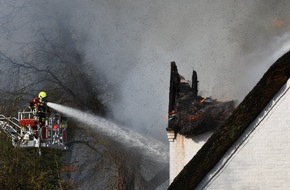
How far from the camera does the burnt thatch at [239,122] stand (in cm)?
1252

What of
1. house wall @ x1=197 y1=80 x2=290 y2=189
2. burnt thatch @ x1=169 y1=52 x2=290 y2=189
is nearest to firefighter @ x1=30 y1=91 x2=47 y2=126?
burnt thatch @ x1=169 y1=52 x2=290 y2=189

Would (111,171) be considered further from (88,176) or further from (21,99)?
(21,99)

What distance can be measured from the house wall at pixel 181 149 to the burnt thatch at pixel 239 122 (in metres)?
3.85

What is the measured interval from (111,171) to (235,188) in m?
17.6

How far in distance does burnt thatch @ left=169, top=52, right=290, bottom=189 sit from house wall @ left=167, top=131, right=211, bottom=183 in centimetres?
385

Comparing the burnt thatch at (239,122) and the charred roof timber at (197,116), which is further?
the charred roof timber at (197,116)

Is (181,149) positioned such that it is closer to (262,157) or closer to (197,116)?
(197,116)

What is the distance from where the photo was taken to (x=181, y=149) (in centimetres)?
1689

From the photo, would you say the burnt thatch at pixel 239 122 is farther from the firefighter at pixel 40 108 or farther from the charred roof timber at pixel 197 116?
the firefighter at pixel 40 108

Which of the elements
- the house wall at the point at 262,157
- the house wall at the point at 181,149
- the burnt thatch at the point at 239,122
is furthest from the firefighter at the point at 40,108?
the house wall at the point at 262,157

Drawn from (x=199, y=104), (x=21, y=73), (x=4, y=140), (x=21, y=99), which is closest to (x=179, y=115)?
(x=199, y=104)

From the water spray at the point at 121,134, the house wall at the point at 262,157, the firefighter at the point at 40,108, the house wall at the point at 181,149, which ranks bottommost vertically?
the house wall at the point at 262,157

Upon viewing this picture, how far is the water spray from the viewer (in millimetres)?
28281

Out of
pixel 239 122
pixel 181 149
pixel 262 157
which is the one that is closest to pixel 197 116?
pixel 181 149
